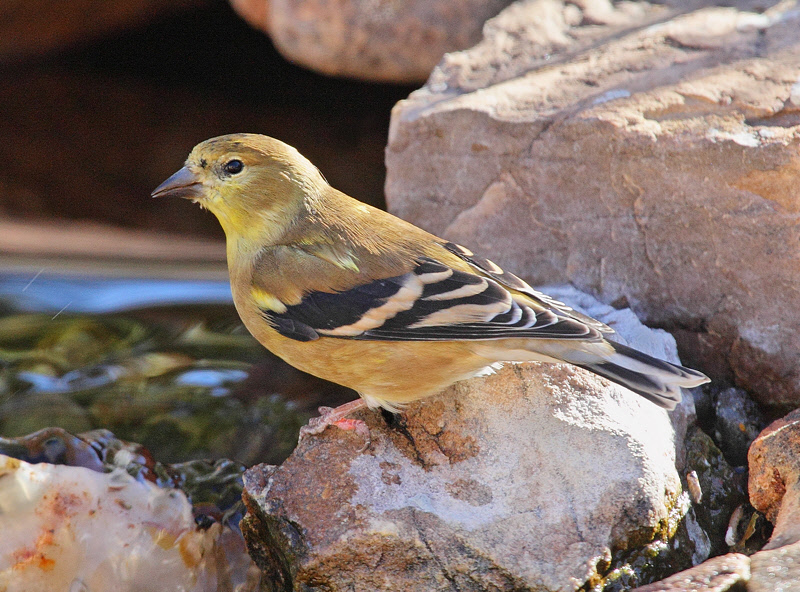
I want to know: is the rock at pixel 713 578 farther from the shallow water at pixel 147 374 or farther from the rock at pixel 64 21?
the rock at pixel 64 21

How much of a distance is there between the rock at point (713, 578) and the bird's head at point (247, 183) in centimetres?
218

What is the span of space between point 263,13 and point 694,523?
20.4ft

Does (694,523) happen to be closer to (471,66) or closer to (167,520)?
(167,520)

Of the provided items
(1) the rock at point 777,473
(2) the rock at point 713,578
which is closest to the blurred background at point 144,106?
(1) the rock at point 777,473

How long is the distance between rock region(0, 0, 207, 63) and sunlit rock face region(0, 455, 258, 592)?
6.36 m

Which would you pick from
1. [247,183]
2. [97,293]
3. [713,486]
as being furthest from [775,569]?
[97,293]

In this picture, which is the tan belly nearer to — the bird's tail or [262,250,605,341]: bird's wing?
[262,250,605,341]: bird's wing

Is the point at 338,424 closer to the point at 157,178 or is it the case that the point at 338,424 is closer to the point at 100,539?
the point at 100,539

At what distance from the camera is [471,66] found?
5.09 meters

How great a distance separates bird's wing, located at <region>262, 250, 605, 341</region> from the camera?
315cm

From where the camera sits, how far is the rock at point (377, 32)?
6766mm

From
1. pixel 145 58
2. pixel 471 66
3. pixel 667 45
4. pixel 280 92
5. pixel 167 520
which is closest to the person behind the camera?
pixel 167 520

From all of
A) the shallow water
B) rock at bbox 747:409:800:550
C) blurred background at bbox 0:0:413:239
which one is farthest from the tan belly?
blurred background at bbox 0:0:413:239

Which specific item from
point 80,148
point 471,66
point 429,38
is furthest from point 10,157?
point 471,66
